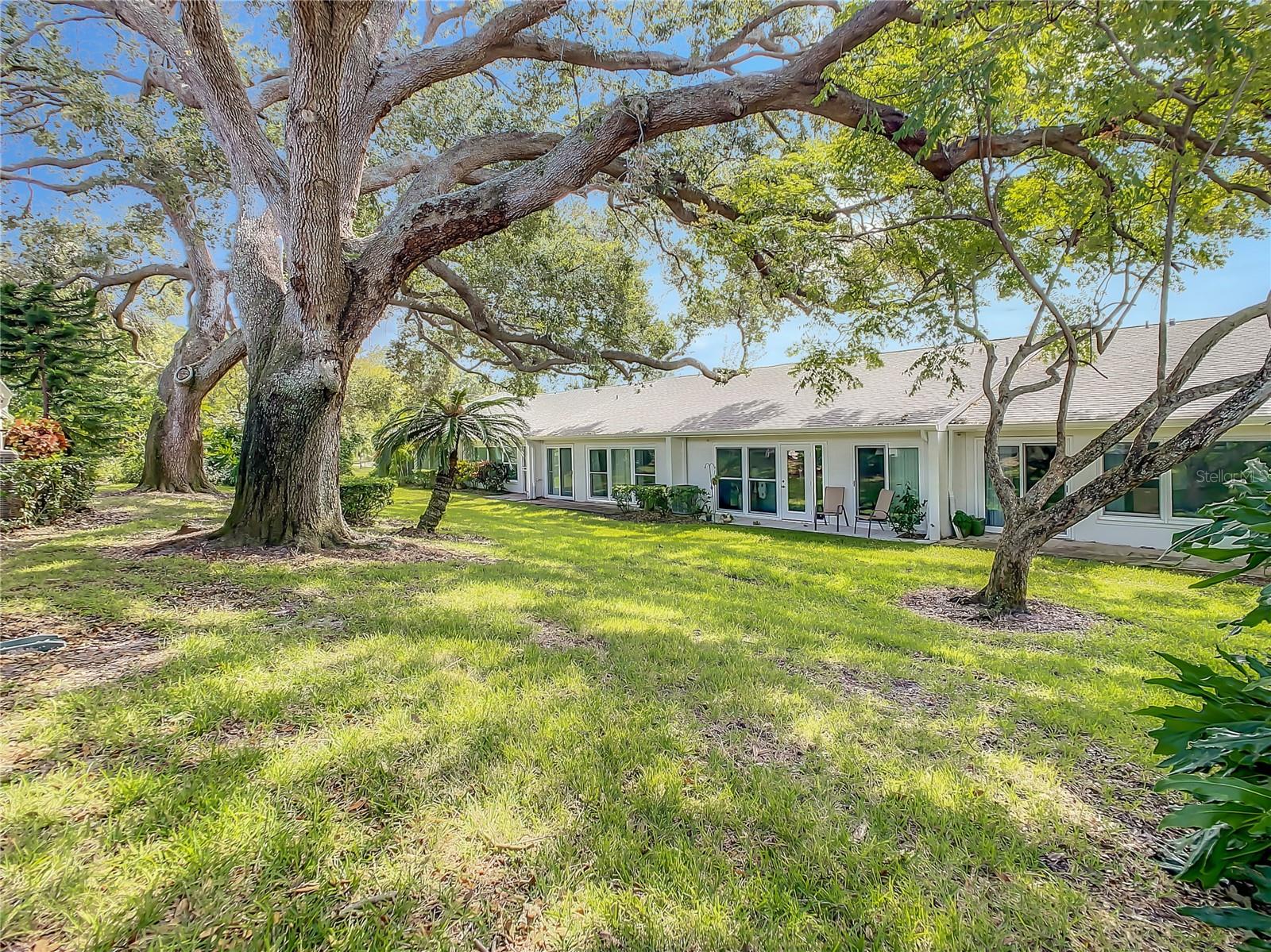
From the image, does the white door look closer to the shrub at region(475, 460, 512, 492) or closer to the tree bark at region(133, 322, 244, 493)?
the shrub at region(475, 460, 512, 492)

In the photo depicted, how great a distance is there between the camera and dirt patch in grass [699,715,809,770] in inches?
119

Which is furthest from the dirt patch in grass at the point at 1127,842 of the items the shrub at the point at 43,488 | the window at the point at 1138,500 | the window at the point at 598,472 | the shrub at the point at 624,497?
the window at the point at 598,472

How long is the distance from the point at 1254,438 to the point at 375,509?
1659cm

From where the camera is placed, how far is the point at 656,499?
51.4 ft

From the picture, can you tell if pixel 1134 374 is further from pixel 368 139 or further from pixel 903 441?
pixel 368 139

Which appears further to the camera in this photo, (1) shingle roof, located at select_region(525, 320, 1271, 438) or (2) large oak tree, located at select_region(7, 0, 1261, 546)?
(1) shingle roof, located at select_region(525, 320, 1271, 438)

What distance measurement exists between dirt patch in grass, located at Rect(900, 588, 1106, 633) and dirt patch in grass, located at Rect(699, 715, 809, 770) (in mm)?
3955

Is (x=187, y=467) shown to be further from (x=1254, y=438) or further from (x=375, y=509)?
(x=1254, y=438)

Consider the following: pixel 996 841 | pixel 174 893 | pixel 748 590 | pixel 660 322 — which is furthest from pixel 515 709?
pixel 660 322

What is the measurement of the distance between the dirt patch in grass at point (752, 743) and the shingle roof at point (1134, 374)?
10.3 metres

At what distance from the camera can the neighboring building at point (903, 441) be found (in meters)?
10.4

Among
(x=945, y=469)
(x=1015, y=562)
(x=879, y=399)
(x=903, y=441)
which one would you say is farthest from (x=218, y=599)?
(x=879, y=399)

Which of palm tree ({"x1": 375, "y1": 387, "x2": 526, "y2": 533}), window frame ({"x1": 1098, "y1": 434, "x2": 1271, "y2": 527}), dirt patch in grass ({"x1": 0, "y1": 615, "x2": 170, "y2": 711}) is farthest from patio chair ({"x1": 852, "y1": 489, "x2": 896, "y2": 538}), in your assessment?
dirt patch in grass ({"x1": 0, "y1": 615, "x2": 170, "y2": 711})

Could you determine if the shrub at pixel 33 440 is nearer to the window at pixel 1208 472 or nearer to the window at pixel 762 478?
the window at pixel 762 478
